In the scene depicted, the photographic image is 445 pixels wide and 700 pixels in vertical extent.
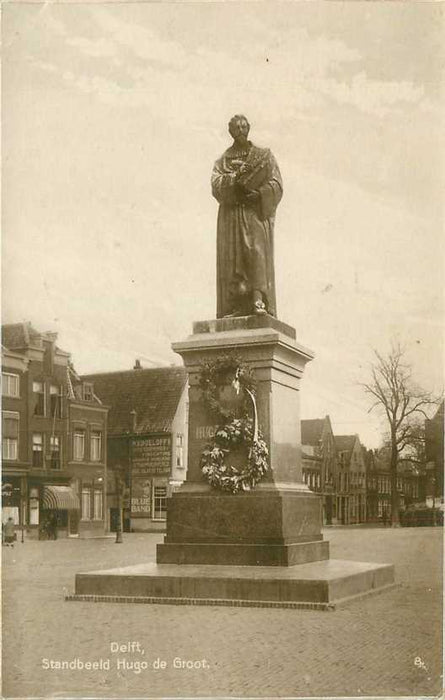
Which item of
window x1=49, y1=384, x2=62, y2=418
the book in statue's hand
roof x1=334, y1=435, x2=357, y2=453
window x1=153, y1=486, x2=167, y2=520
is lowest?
window x1=153, y1=486, x2=167, y2=520

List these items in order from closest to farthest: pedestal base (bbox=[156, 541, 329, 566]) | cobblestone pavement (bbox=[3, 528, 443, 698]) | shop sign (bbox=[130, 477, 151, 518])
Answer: cobblestone pavement (bbox=[3, 528, 443, 698])
pedestal base (bbox=[156, 541, 329, 566])
shop sign (bbox=[130, 477, 151, 518])

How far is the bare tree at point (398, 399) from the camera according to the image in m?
15.9

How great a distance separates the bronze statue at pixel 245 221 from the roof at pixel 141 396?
17985 millimetres

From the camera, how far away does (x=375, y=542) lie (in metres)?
25.5

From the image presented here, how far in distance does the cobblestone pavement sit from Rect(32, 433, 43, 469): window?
74.9 ft

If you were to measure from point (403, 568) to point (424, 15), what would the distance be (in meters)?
9.23

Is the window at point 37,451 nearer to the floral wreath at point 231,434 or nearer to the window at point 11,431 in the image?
the window at point 11,431

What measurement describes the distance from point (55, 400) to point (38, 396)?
210 cm

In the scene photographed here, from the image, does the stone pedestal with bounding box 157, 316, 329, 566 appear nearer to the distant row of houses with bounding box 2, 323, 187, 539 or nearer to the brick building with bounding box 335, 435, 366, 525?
the distant row of houses with bounding box 2, 323, 187, 539

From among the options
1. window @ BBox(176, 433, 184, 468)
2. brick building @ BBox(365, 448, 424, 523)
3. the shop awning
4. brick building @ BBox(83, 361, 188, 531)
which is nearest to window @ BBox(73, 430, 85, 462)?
brick building @ BBox(83, 361, 188, 531)

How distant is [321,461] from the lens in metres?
51.9

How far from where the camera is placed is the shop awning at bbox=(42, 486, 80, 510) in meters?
34.5

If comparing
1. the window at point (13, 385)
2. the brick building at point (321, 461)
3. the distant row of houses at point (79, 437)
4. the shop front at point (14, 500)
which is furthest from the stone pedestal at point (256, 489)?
the brick building at point (321, 461)

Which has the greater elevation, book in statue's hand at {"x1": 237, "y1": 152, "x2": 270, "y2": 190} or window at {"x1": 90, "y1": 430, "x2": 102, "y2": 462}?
book in statue's hand at {"x1": 237, "y1": 152, "x2": 270, "y2": 190}
